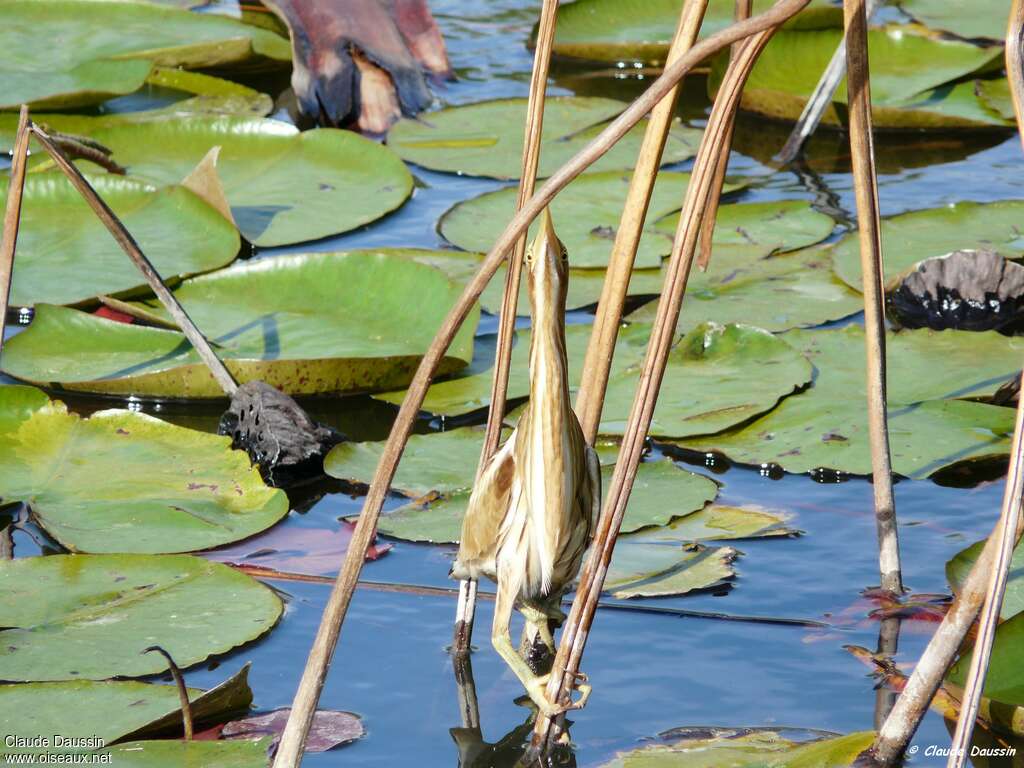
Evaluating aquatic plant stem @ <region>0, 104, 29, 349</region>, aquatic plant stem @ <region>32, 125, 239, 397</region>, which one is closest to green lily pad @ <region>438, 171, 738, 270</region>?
aquatic plant stem @ <region>32, 125, 239, 397</region>

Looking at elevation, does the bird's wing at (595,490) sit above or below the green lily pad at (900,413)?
above

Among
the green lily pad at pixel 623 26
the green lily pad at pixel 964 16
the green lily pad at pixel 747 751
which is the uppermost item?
the green lily pad at pixel 964 16

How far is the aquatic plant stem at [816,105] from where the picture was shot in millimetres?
5023

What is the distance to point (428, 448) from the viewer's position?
3381mm

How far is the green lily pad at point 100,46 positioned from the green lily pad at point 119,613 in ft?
10.3

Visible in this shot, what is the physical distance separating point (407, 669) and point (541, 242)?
108 centimetres

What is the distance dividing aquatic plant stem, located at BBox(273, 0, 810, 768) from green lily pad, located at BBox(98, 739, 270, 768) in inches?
18.5

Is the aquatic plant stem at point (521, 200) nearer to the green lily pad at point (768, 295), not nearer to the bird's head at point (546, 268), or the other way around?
the bird's head at point (546, 268)

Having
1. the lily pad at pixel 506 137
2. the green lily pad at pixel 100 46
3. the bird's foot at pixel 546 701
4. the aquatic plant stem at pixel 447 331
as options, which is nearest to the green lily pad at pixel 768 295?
the lily pad at pixel 506 137

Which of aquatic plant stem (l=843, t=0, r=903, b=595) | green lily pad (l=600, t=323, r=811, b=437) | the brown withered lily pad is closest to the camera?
aquatic plant stem (l=843, t=0, r=903, b=595)

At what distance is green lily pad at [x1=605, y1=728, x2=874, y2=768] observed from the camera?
209cm

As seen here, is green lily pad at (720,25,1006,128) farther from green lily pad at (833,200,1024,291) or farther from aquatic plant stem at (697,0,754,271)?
aquatic plant stem at (697,0,754,271)

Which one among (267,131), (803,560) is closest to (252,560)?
(803,560)

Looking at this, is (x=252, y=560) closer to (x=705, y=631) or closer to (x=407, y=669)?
(x=407, y=669)
